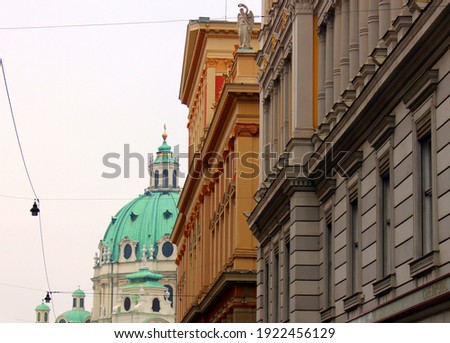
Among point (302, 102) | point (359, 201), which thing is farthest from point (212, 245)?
point (359, 201)

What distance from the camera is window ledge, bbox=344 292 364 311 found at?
28547 millimetres

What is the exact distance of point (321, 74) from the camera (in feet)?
114

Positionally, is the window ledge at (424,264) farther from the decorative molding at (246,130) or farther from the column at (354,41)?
the decorative molding at (246,130)

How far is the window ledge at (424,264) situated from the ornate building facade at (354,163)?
23mm

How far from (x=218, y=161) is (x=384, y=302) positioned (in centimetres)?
3316

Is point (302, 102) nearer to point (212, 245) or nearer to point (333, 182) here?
point (333, 182)

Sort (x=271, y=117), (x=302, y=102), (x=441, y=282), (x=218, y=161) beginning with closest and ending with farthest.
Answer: (x=441, y=282)
(x=302, y=102)
(x=271, y=117)
(x=218, y=161)

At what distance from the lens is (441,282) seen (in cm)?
2222

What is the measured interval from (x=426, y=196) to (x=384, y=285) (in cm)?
306

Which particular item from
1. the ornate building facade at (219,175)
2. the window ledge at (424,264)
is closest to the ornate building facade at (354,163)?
the window ledge at (424,264)

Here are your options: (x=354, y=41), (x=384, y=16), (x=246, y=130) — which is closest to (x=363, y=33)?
(x=354, y=41)

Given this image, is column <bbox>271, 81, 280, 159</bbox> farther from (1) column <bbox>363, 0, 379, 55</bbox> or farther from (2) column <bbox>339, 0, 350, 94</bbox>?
(1) column <bbox>363, 0, 379, 55</bbox>

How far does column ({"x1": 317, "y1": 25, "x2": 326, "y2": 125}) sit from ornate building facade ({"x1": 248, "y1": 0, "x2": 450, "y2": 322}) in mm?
38

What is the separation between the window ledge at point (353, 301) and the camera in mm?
28547
